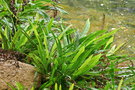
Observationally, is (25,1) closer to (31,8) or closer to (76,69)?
(31,8)

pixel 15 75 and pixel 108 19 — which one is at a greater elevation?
pixel 15 75

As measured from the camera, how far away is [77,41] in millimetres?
3143

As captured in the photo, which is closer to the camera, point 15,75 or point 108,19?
point 15,75

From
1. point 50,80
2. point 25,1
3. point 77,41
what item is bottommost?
point 50,80

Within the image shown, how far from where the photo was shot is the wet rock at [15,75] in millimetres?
2547

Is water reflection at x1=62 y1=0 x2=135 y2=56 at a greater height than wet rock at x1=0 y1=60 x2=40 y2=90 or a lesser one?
lesser

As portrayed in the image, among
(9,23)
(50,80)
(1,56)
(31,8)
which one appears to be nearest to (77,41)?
(50,80)

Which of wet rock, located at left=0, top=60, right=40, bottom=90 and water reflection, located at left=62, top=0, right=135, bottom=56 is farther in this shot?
water reflection, located at left=62, top=0, right=135, bottom=56

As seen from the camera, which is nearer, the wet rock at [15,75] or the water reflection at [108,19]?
the wet rock at [15,75]

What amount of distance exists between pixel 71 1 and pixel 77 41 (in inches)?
304

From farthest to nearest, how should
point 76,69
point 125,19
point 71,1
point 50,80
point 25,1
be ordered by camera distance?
point 71,1, point 125,19, point 25,1, point 76,69, point 50,80

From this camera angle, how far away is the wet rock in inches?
100

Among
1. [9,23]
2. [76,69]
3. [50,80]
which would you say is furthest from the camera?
[9,23]

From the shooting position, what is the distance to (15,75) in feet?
8.64
